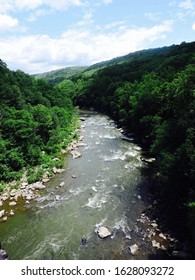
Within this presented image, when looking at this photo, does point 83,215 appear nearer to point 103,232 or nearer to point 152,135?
point 103,232

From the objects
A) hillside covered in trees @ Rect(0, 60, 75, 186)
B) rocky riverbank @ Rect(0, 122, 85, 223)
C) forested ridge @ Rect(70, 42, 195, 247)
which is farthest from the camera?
hillside covered in trees @ Rect(0, 60, 75, 186)


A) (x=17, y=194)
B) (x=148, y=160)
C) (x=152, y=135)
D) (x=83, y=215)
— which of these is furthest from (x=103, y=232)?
(x=152, y=135)

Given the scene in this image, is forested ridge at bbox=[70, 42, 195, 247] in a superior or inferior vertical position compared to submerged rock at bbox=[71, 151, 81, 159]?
superior

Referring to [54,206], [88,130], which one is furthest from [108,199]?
[88,130]

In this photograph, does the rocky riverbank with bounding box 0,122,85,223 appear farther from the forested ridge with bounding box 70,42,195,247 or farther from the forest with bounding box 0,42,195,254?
the forested ridge with bounding box 70,42,195,247

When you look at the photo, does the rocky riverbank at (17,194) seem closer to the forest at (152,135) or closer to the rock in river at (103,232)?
the forest at (152,135)

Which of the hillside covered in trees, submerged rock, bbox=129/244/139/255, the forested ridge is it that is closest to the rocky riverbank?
the hillside covered in trees
